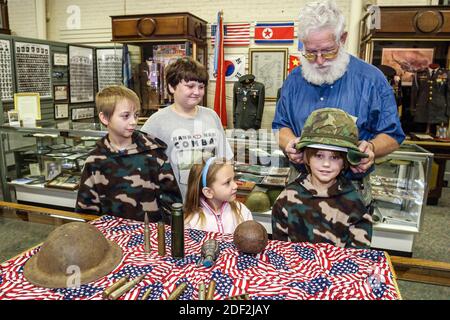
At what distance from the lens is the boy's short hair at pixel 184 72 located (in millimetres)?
2191

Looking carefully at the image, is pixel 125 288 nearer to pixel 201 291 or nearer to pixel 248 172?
pixel 201 291

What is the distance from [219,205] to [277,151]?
149 cm

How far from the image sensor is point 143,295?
1069mm

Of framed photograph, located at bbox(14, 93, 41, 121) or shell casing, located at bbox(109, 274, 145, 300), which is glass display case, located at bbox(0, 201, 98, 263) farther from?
framed photograph, located at bbox(14, 93, 41, 121)

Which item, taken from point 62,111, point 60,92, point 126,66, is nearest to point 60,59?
point 60,92

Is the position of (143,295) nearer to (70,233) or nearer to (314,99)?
(70,233)

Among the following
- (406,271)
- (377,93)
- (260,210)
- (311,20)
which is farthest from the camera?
(260,210)

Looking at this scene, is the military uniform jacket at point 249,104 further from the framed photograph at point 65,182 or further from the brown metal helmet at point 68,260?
the brown metal helmet at point 68,260

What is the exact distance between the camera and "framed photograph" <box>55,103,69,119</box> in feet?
20.7

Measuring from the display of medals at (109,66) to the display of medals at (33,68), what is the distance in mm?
1312

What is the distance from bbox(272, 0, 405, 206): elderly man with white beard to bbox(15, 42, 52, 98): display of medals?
4.80 metres

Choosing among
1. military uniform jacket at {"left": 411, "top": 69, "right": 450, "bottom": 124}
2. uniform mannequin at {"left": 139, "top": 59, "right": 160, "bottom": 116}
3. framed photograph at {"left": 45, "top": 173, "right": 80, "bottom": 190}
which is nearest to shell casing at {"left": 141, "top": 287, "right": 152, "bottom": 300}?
framed photograph at {"left": 45, "top": 173, "right": 80, "bottom": 190}

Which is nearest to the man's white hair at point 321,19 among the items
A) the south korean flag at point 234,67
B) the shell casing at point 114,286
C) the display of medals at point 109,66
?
the shell casing at point 114,286

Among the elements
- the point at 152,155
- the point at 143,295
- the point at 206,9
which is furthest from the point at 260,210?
the point at 206,9
